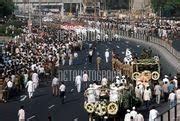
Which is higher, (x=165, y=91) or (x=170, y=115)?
(x=170, y=115)

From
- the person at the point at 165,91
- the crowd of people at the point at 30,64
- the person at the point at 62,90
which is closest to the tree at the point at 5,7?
the crowd of people at the point at 30,64

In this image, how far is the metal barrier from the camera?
23.8m

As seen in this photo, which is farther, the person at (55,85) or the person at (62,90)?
the person at (55,85)

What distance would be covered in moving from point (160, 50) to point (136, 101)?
114 feet

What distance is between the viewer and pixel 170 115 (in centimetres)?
2508

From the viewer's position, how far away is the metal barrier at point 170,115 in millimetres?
23841

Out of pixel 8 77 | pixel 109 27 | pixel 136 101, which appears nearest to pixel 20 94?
pixel 8 77

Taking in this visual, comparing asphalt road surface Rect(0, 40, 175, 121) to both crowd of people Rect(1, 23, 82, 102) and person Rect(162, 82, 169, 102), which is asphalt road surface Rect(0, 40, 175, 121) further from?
person Rect(162, 82, 169, 102)

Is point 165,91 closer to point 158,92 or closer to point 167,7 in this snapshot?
point 158,92

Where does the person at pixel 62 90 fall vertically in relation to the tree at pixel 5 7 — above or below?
above

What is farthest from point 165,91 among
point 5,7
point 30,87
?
point 5,7

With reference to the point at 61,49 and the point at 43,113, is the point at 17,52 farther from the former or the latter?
the point at 43,113

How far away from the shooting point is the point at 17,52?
57.3 meters

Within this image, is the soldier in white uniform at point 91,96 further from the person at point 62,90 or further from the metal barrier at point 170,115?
the person at point 62,90
